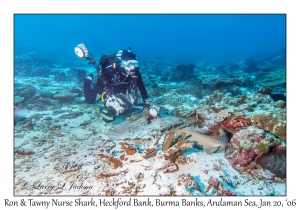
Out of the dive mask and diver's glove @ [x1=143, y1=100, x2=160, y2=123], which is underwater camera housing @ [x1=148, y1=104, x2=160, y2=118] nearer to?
diver's glove @ [x1=143, y1=100, x2=160, y2=123]

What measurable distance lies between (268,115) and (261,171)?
105 cm

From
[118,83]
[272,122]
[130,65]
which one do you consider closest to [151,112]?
[118,83]

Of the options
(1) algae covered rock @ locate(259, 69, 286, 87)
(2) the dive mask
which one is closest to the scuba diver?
(2) the dive mask

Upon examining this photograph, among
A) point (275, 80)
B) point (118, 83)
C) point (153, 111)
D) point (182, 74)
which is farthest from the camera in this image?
point (182, 74)

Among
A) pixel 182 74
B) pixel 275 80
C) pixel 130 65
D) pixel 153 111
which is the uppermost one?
pixel 182 74

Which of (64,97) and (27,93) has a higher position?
(27,93)

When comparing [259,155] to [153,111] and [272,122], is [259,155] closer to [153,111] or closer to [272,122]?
[272,122]

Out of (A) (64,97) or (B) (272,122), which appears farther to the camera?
(A) (64,97)

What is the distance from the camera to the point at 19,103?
684 centimetres

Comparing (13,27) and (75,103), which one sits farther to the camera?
(75,103)

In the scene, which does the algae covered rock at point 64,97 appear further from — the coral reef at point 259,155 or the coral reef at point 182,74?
the coral reef at point 259,155

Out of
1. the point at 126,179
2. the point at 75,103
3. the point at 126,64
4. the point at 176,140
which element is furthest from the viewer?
the point at 75,103

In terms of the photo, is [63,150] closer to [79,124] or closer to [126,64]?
[79,124]

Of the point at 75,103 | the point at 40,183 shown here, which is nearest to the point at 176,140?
the point at 40,183
